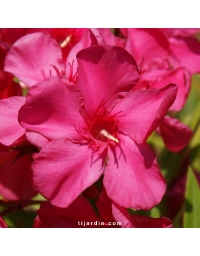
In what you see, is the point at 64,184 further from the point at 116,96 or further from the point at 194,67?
the point at 194,67

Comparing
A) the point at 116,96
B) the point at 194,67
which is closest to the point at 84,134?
the point at 116,96

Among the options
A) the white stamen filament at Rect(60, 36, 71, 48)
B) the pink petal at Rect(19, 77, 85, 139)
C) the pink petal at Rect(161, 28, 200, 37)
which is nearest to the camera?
the pink petal at Rect(19, 77, 85, 139)

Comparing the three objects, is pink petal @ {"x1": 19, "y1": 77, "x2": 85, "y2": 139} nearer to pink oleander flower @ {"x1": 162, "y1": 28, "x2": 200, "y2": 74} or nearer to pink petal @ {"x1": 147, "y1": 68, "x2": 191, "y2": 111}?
pink petal @ {"x1": 147, "y1": 68, "x2": 191, "y2": 111}

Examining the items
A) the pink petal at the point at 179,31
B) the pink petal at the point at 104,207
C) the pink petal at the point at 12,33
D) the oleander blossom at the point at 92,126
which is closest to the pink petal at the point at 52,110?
the oleander blossom at the point at 92,126

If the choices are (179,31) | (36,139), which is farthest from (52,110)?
(179,31)

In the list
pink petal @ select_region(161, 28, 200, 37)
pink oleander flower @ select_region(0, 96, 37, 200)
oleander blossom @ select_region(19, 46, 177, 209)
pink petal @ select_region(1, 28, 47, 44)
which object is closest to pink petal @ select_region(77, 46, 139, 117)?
oleander blossom @ select_region(19, 46, 177, 209)

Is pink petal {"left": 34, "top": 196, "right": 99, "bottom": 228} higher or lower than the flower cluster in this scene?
lower

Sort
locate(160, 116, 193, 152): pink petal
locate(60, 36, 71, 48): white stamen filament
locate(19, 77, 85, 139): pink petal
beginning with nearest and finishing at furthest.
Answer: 1. locate(19, 77, 85, 139): pink petal
2. locate(160, 116, 193, 152): pink petal
3. locate(60, 36, 71, 48): white stamen filament

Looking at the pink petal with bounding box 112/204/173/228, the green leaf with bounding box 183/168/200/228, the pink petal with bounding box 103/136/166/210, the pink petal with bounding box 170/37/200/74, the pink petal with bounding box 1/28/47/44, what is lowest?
the green leaf with bounding box 183/168/200/228
